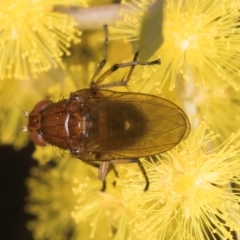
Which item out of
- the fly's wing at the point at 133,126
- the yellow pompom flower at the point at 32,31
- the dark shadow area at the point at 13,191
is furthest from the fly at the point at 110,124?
the dark shadow area at the point at 13,191

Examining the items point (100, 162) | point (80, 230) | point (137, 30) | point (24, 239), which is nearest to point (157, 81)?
point (137, 30)

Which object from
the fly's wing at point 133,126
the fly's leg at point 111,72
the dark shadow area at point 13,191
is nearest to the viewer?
the fly's wing at point 133,126

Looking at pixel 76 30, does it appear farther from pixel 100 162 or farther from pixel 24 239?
pixel 24 239

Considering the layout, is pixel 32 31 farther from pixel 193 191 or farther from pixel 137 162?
pixel 193 191

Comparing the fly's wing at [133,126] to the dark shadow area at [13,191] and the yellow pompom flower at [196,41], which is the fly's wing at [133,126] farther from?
the dark shadow area at [13,191]

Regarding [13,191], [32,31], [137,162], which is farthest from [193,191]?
[13,191]

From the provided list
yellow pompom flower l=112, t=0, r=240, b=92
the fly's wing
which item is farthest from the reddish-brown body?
yellow pompom flower l=112, t=0, r=240, b=92

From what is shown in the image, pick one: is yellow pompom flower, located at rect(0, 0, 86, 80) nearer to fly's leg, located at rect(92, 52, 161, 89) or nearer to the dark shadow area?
fly's leg, located at rect(92, 52, 161, 89)
